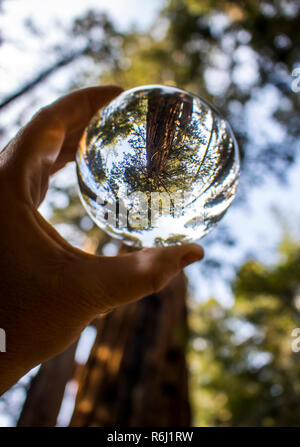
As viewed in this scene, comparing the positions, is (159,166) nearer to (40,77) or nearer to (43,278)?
(43,278)

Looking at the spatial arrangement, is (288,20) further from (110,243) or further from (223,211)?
(223,211)

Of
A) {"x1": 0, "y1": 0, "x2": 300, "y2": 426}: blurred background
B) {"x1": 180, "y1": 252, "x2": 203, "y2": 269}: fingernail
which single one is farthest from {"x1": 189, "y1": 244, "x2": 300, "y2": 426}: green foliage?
{"x1": 180, "y1": 252, "x2": 203, "y2": 269}: fingernail

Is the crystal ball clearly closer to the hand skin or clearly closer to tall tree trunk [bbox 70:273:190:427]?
the hand skin

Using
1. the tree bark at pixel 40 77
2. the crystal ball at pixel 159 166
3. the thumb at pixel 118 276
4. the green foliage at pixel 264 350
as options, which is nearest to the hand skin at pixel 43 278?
the thumb at pixel 118 276

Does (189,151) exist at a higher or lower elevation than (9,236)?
higher

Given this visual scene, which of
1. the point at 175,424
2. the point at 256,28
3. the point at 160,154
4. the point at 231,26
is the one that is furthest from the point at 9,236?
the point at 231,26

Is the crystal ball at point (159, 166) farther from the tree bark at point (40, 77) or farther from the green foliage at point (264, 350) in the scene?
the green foliage at point (264, 350)
